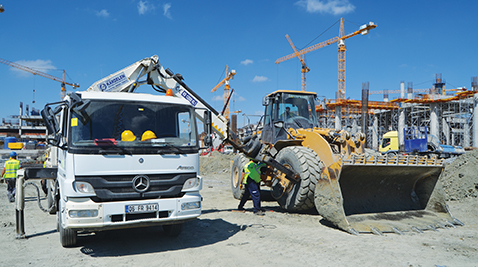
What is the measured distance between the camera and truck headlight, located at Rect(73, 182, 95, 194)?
15.2ft

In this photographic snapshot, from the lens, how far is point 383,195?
7289 mm

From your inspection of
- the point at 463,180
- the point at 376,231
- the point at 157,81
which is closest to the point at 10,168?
the point at 157,81

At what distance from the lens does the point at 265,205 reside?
9328 mm

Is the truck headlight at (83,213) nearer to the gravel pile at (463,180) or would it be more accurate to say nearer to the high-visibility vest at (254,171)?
the high-visibility vest at (254,171)

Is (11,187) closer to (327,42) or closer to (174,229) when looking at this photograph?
(174,229)

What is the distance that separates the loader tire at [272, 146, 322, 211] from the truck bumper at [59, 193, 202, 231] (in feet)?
9.11

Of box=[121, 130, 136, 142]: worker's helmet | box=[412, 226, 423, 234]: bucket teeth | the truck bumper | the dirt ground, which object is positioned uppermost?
box=[121, 130, 136, 142]: worker's helmet

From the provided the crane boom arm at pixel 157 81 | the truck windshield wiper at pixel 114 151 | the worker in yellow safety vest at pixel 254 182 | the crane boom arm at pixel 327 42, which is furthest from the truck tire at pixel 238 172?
the crane boom arm at pixel 327 42

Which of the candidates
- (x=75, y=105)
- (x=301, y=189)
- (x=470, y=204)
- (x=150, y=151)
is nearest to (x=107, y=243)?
(x=150, y=151)

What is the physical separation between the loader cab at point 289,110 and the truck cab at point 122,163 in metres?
3.84

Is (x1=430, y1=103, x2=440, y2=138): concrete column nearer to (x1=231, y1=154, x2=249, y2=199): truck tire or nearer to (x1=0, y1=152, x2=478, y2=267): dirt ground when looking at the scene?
(x1=0, y1=152, x2=478, y2=267): dirt ground

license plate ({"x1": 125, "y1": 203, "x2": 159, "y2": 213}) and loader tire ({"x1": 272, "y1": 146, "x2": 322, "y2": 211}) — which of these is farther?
loader tire ({"x1": 272, "y1": 146, "x2": 322, "y2": 211})

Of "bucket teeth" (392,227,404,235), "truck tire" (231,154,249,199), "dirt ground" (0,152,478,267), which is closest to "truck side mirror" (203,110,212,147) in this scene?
"dirt ground" (0,152,478,267)

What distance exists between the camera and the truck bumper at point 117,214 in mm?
4578
